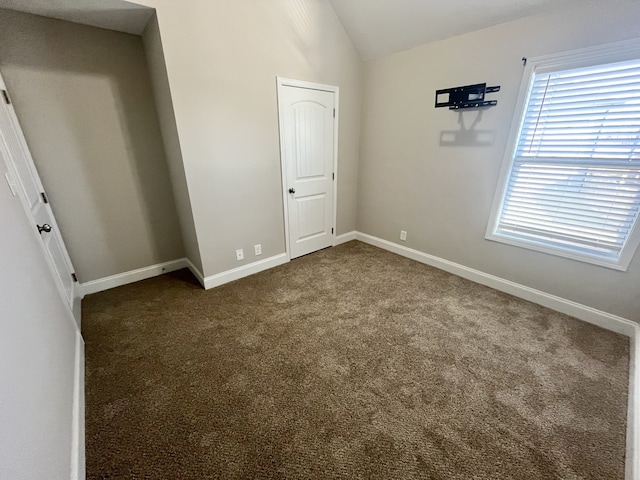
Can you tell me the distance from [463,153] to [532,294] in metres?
1.54

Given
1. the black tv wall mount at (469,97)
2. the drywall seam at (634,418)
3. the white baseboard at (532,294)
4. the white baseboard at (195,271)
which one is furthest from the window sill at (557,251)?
the white baseboard at (195,271)

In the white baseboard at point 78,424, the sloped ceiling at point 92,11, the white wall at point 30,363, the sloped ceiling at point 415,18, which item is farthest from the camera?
the sloped ceiling at point 415,18

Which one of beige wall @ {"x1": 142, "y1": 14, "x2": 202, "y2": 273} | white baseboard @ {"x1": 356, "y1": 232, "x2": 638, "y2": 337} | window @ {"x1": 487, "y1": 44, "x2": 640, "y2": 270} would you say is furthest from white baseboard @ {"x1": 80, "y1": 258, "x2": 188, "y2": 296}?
window @ {"x1": 487, "y1": 44, "x2": 640, "y2": 270}

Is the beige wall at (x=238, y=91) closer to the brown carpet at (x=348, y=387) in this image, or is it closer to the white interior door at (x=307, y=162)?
the white interior door at (x=307, y=162)

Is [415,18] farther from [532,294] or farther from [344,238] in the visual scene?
[532,294]

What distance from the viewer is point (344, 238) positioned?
4.03m

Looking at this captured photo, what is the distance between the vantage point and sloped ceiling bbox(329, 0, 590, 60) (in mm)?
2123

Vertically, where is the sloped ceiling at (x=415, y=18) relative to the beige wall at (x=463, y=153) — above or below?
above

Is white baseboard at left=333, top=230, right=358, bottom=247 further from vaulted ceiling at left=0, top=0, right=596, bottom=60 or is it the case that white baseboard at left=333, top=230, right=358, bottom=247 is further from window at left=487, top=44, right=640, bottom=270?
vaulted ceiling at left=0, top=0, right=596, bottom=60

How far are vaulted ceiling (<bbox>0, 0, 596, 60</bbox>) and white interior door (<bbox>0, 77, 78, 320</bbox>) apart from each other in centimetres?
80

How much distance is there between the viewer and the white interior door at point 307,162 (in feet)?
9.55

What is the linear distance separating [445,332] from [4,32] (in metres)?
4.14

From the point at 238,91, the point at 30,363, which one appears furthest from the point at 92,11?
the point at 30,363

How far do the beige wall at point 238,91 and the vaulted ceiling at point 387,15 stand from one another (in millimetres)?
210
